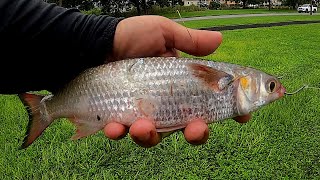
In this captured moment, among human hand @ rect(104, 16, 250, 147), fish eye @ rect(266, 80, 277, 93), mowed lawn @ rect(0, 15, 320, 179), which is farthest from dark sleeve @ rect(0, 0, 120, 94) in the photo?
mowed lawn @ rect(0, 15, 320, 179)

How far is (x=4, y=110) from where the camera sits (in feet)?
20.1

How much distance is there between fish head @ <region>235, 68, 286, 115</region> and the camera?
2135mm

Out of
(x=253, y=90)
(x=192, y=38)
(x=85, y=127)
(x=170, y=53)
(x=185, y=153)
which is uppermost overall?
(x=192, y=38)

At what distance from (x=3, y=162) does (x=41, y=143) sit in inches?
23.7

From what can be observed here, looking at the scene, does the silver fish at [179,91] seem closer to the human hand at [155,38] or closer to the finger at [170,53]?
the human hand at [155,38]

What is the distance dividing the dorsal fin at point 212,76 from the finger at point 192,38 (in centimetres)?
34

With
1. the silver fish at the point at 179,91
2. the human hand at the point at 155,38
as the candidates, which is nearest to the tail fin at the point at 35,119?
the silver fish at the point at 179,91

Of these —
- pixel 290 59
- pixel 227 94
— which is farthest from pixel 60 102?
pixel 290 59

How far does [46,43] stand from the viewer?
7.72 feet

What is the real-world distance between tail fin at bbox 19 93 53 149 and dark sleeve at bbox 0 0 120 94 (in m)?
0.16

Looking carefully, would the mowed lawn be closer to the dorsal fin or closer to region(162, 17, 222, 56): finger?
region(162, 17, 222, 56): finger

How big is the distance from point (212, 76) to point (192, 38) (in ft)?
1.31

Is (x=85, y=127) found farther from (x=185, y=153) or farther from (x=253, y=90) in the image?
(x=185, y=153)

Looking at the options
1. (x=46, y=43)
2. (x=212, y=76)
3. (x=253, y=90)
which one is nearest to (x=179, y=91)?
(x=212, y=76)
